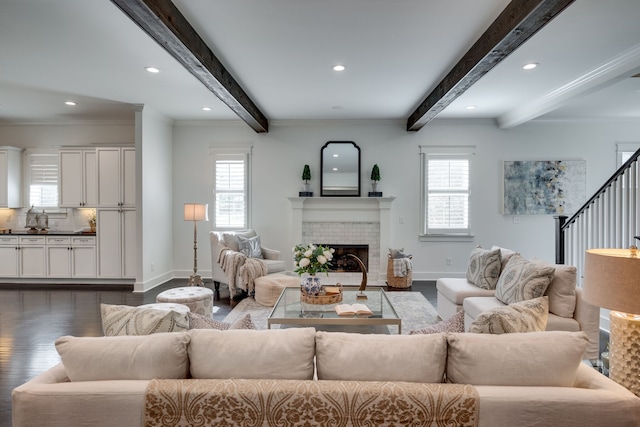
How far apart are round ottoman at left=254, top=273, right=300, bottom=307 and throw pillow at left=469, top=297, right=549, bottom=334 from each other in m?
3.20

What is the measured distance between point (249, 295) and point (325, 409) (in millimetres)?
3916

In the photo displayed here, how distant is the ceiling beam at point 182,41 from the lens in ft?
7.66

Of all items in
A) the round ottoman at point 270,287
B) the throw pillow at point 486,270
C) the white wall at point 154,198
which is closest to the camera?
the throw pillow at point 486,270

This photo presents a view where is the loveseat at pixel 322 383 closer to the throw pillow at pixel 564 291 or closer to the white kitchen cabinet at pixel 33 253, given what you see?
the throw pillow at pixel 564 291

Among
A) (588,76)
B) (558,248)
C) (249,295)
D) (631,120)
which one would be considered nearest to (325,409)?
(249,295)

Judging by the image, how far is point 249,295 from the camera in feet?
16.5

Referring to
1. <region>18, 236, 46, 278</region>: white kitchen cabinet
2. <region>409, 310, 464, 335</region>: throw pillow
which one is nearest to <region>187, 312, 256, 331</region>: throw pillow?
<region>409, 310, 464, 335</region>: throw pillow

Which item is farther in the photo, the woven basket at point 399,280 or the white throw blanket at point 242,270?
the woven basket at point 399,280

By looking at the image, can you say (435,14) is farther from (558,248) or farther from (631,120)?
(631,120)

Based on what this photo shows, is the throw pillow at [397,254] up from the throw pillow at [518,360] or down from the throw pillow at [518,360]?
down

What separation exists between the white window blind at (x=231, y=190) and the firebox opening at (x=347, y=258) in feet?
5.17

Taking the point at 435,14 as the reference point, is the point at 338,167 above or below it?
below

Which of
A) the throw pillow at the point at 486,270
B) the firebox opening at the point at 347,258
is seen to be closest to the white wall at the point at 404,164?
the firebox opening at the point at 347,258

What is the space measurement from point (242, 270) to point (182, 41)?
2.91 m
